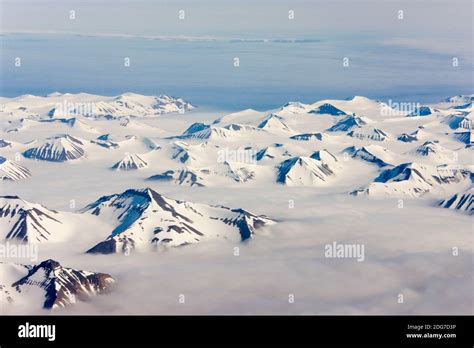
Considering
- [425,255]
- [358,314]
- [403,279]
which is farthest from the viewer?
[425,255]

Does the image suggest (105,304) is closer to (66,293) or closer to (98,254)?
(66,293)

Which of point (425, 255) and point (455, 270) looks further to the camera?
point (425, 255)
